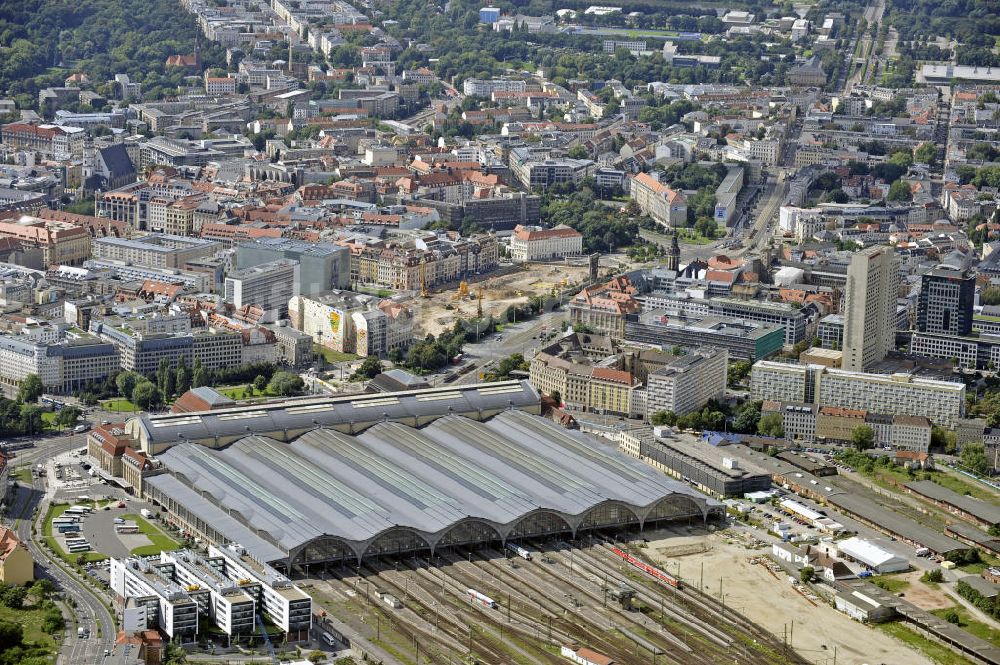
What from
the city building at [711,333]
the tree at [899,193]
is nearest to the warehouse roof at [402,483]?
the city building at [711,333]

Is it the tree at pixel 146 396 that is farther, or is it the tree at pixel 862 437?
the tree at pixel 146 396

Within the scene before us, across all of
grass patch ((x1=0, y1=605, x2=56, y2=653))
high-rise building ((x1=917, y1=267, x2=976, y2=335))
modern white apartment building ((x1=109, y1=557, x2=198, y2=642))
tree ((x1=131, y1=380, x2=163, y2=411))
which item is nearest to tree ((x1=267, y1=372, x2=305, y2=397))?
tree ((x1=131, y1=380, x2=163, y2=411))

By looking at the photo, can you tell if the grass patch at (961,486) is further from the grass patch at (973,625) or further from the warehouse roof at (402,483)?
the grass patch at (973,625)

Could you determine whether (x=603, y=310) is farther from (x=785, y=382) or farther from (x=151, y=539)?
(x=151, y=539)

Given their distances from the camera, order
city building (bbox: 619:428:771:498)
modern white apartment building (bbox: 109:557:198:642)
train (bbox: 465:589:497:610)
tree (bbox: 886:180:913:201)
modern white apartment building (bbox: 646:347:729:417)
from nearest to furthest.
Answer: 1. modern white apartment building (bbox: 109:557:198:642)
2. train (bbox: 465:589:497:610)
3. city building (bbox: 619:428:771:498)
4. modern white apartment building (bbox: 646:347:729:417)
5. tree (bbox: 886:180:913:201)

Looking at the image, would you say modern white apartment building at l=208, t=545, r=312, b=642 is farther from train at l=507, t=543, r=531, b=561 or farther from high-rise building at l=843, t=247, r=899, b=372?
high-rise building at l=843, t=247, r=899, b=372

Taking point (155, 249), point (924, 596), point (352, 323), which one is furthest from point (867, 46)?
point (924, 596)

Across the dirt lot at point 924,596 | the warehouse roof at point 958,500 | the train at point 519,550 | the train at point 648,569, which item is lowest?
the dirt lot at point 924,596
